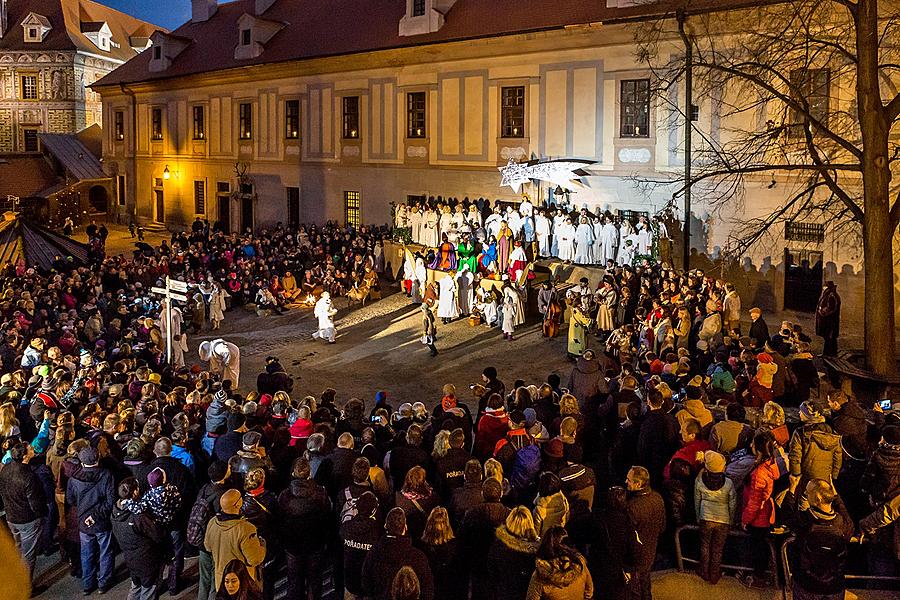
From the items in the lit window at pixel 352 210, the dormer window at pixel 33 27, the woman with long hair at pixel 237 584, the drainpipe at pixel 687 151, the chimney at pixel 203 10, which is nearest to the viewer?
the woman with long hair at pixel 237 584

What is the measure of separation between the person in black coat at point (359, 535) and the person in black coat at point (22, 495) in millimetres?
3780

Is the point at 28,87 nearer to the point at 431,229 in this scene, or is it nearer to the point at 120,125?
the point at 120,125

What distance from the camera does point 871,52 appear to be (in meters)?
13.0

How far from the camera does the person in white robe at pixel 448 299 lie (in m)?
22.3

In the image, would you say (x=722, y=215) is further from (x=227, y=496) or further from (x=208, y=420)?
(x=227, y=496)

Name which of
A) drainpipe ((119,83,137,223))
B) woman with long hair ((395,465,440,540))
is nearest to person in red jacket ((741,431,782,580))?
woman with long hair ((395,465,440,540))

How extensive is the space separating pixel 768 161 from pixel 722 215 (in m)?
1.90

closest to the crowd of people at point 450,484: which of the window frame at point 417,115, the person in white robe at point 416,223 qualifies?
the person in white robe at point 416,223

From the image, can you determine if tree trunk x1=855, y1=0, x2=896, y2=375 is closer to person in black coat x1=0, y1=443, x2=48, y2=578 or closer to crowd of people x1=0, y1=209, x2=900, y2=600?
crowd of people x1=0, y1=209, x2=900, y2=600

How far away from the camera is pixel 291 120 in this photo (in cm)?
3603

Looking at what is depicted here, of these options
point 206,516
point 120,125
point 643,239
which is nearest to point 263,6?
point 120,125

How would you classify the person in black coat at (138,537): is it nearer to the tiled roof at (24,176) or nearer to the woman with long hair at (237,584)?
the woman with long hair at (237,584)

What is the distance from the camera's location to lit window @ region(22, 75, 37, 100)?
185 feet

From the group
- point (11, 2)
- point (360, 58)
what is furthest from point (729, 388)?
point (11, 2)
